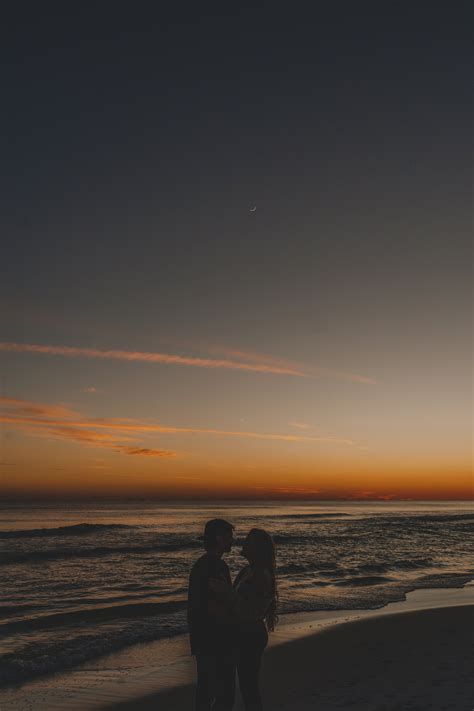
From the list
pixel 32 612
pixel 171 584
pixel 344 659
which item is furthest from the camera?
pixel 171 584

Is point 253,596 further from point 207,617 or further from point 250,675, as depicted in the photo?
point 250,675

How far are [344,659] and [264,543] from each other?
632 centimetres

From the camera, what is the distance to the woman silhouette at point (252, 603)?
4984 mm

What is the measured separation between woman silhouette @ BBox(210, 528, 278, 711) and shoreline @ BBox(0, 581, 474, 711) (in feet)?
11.8

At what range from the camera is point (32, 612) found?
14531 millimetres

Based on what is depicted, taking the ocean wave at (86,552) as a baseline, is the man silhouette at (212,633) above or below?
above

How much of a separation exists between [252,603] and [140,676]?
5.72 meters

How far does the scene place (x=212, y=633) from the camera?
5.06 metres

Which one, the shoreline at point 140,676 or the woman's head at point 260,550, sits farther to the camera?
the shoreline at point 140,676

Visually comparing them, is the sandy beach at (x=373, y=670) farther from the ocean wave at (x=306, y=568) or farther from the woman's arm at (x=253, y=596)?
the ocean wave at (x=306, y=568)

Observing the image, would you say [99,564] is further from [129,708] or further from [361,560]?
[129,708]

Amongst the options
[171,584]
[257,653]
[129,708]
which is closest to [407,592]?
[171,584]

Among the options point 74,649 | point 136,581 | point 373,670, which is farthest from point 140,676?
point 136,581

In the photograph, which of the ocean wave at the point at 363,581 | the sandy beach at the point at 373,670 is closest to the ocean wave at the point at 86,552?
the ocean wave at the point at 363,581
